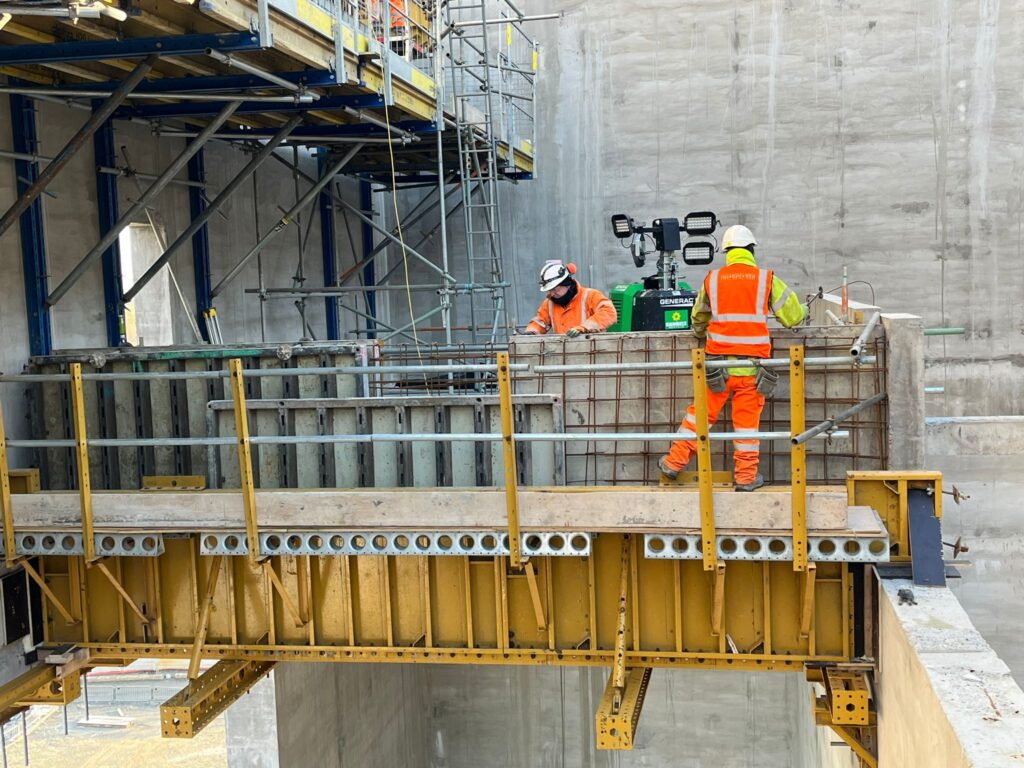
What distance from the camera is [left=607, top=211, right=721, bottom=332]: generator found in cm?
1215

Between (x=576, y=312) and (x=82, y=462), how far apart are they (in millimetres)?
4553

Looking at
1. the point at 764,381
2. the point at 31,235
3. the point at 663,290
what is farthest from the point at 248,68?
the point at 663,290

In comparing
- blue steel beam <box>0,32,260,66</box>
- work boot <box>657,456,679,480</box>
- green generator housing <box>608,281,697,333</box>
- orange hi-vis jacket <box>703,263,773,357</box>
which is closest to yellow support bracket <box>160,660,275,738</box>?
work boot <box>657,456,679,480</box>

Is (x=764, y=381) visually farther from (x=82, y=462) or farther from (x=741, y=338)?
(x=82, y=462)

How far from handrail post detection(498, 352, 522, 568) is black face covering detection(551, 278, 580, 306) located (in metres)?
2.94

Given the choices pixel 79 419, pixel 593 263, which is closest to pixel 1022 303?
pixel 593 263

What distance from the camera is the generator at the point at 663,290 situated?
12.1m

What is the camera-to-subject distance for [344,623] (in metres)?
7.58

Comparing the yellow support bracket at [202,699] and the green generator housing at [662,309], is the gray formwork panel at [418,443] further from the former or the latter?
the green generator housing at [662,309]

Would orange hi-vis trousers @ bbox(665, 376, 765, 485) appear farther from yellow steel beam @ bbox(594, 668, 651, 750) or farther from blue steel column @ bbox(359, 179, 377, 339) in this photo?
blue steel column @ bbox(359, 179, 377, 339)

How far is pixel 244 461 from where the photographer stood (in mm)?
6863

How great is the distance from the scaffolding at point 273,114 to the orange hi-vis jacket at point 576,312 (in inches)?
70.2

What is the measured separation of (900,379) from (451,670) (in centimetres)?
1231

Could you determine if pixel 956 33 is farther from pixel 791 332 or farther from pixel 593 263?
pixel 791 332
